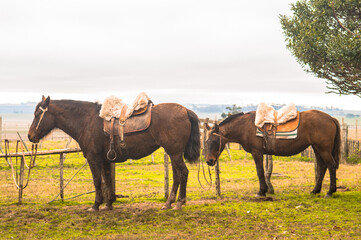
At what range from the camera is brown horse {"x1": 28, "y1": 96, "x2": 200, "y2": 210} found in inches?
332

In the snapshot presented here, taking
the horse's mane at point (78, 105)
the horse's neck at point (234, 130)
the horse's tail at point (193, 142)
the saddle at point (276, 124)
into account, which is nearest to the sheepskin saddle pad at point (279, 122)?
the saddle at point (276, 124)

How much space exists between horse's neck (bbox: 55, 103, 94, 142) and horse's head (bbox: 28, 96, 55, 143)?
197 mm

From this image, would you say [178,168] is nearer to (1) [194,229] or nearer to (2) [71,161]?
(1) [194,229]

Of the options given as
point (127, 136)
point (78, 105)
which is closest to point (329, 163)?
point (127, 136)

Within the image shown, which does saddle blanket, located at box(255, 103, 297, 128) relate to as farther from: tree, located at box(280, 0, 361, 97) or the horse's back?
tree, located at box(280, 0, 361, 97)

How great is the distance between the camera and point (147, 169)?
757 inches

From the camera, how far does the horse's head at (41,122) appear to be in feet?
28.3

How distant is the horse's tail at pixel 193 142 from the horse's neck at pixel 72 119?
2399mm

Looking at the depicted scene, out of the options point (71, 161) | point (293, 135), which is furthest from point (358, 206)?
point (71, 161)

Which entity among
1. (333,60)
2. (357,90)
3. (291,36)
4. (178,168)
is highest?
(291,36)

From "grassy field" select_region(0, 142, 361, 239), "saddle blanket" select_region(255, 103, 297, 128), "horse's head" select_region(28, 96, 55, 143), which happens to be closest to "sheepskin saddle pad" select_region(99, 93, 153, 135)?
"horse's head" select_region(28, 96, 55, 143)

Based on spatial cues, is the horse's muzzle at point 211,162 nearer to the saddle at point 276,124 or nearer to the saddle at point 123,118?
the saddle at point 276,124

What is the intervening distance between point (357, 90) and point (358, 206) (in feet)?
16.0

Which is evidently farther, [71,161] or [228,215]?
[71,161]
